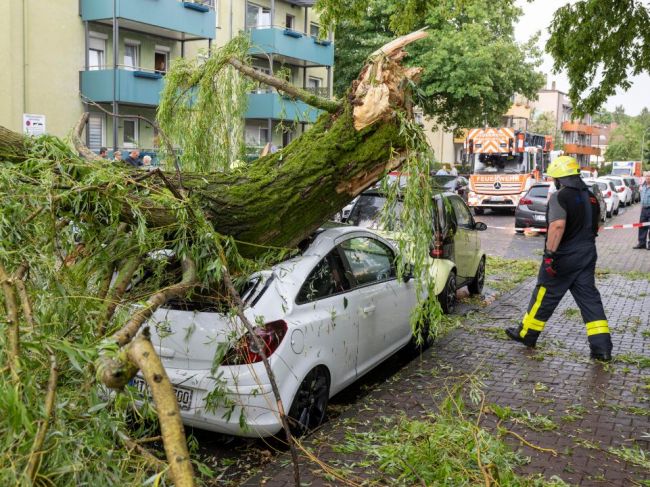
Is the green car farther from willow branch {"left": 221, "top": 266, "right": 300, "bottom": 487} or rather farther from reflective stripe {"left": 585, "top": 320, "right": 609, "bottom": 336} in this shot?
willow branch {"left": 221, "top": 266, "right": 300, "bottom": 487}

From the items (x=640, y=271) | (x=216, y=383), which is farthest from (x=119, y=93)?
(x=216, y=383)

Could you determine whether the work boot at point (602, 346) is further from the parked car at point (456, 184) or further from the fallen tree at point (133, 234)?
the parked car at point (456, 184)

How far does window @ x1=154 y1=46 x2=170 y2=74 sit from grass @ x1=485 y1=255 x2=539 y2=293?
16.8 metres

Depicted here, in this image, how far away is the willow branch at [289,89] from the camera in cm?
569

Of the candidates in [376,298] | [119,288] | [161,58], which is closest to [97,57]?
[161,58]

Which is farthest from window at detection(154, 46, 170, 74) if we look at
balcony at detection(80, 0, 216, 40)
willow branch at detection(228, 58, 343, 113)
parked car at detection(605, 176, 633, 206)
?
parked car at detection(605, 176, 633, 206)

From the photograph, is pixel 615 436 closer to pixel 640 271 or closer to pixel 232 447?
pixel 232 447

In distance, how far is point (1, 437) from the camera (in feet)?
7.76

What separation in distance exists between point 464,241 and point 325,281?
16.4ft

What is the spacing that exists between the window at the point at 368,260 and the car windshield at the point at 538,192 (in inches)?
632

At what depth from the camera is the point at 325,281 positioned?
546 centimetres

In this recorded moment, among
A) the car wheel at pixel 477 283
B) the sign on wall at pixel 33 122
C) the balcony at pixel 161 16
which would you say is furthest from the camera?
the balcony at pixel 161 16

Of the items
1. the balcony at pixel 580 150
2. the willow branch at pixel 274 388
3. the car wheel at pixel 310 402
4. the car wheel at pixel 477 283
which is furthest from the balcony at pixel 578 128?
the willow branch at pixel 274 388

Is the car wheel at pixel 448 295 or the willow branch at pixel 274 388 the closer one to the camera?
the willow branch at pixel 274 388
